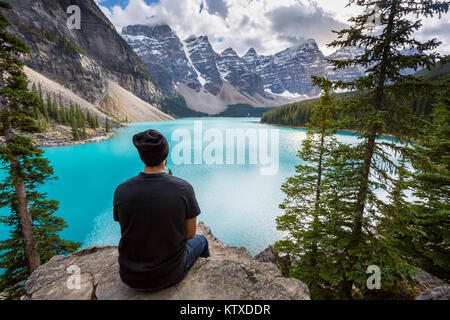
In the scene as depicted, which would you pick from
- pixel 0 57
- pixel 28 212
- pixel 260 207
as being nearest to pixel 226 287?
pixel 28 212

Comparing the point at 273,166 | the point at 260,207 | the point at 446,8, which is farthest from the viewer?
the point at 273,166

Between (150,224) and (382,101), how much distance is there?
5284 millimetres

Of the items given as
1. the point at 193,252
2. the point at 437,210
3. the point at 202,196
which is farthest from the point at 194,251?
the point at 202,196

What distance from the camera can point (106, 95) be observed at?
96.6 meters

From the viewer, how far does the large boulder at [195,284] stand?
2.48m

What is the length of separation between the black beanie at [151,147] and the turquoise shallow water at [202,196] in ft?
30.7

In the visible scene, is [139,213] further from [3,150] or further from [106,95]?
[106,95]

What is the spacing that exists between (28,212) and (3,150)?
207 cm

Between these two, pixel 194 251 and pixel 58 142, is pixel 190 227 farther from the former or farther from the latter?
pixel 58 142

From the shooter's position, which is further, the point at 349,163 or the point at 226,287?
the point at 349,163

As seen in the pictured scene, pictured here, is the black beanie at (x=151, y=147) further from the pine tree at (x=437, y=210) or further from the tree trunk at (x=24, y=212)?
the pine tree at (x=437, y=210)

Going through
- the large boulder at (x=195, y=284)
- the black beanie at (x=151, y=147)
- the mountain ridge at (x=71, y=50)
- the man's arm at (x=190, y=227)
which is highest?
the mountain ridge at (x=71, y=50)

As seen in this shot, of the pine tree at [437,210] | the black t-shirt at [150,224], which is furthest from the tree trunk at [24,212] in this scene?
the pine tree at [437,210]

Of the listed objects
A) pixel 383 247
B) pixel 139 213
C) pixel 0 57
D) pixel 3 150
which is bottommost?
pixel 383 247
